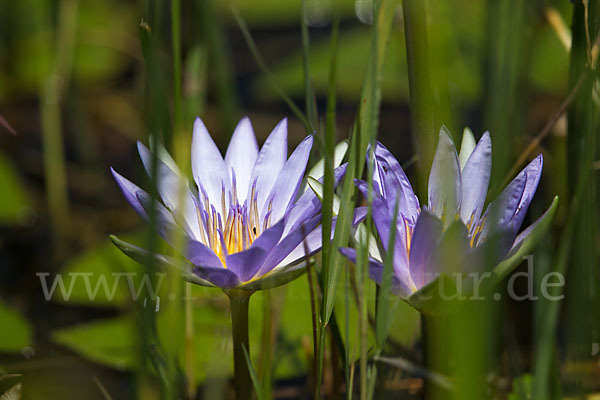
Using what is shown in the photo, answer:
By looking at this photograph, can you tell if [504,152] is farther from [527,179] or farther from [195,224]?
[195,224]

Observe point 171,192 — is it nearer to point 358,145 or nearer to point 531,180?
point 358,145

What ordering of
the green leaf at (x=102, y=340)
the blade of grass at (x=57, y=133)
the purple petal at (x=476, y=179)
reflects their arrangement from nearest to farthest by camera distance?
1. the purple petal at (x=476, y=179)
2. the green leaf at (x=102, y=340)
3. the blade of grass at (x=57, y=133)

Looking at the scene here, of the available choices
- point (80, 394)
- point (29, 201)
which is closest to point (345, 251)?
point (80, 394)

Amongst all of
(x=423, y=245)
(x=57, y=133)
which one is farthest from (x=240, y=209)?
(x=57, y=133)

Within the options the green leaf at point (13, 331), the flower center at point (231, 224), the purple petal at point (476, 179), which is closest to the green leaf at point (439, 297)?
the purple petal at point (476, 179)

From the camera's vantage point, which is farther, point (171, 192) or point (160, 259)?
point (171, 192)

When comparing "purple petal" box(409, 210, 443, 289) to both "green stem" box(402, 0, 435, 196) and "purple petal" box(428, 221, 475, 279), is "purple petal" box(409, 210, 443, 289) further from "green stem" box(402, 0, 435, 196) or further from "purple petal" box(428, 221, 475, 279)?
"green stem" box(402, 0, 435, 196)

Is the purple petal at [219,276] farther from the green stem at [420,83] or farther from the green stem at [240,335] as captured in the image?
the green stem at [420,83]
